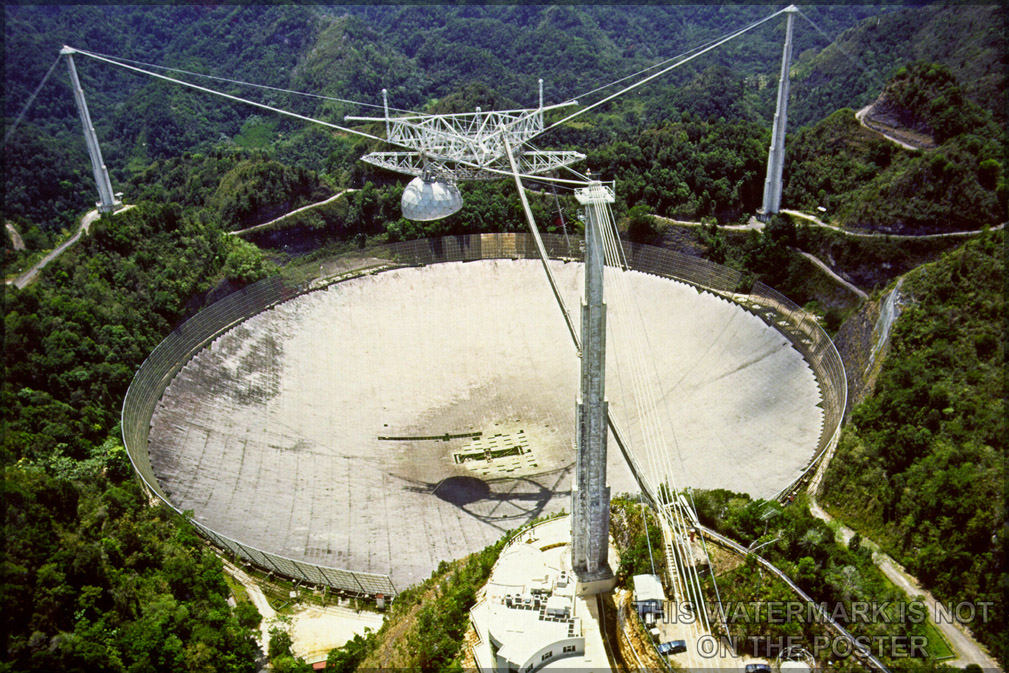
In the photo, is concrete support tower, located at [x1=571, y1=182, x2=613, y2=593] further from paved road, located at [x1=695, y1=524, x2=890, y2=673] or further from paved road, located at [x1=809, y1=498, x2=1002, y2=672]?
paved road, located at [x1=809, y1=498, x2=1002, y2=672]

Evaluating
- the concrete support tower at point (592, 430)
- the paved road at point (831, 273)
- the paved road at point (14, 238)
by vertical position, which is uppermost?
the paved road at point (14, 238)

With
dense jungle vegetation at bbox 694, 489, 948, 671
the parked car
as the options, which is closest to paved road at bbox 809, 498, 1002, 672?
dense jungle vegetation at bbox 694, 489, 948, 671

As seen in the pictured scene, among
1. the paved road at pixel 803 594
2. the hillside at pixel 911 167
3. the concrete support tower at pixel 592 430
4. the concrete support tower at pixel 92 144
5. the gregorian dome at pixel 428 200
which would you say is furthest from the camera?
the hillside at pixel 911 167

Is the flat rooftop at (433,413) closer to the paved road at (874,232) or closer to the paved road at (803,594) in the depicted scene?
the paved road at (803,594)

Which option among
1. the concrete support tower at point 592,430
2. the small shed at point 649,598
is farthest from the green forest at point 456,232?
the small shed at point 649,598

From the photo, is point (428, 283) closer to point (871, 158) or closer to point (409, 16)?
point (871, 158)

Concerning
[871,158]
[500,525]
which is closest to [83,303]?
[500,525]

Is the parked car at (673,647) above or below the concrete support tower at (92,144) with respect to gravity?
below

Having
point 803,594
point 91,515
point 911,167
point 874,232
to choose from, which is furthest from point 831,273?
point 91,515

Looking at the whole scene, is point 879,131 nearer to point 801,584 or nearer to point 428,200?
point 428,200
